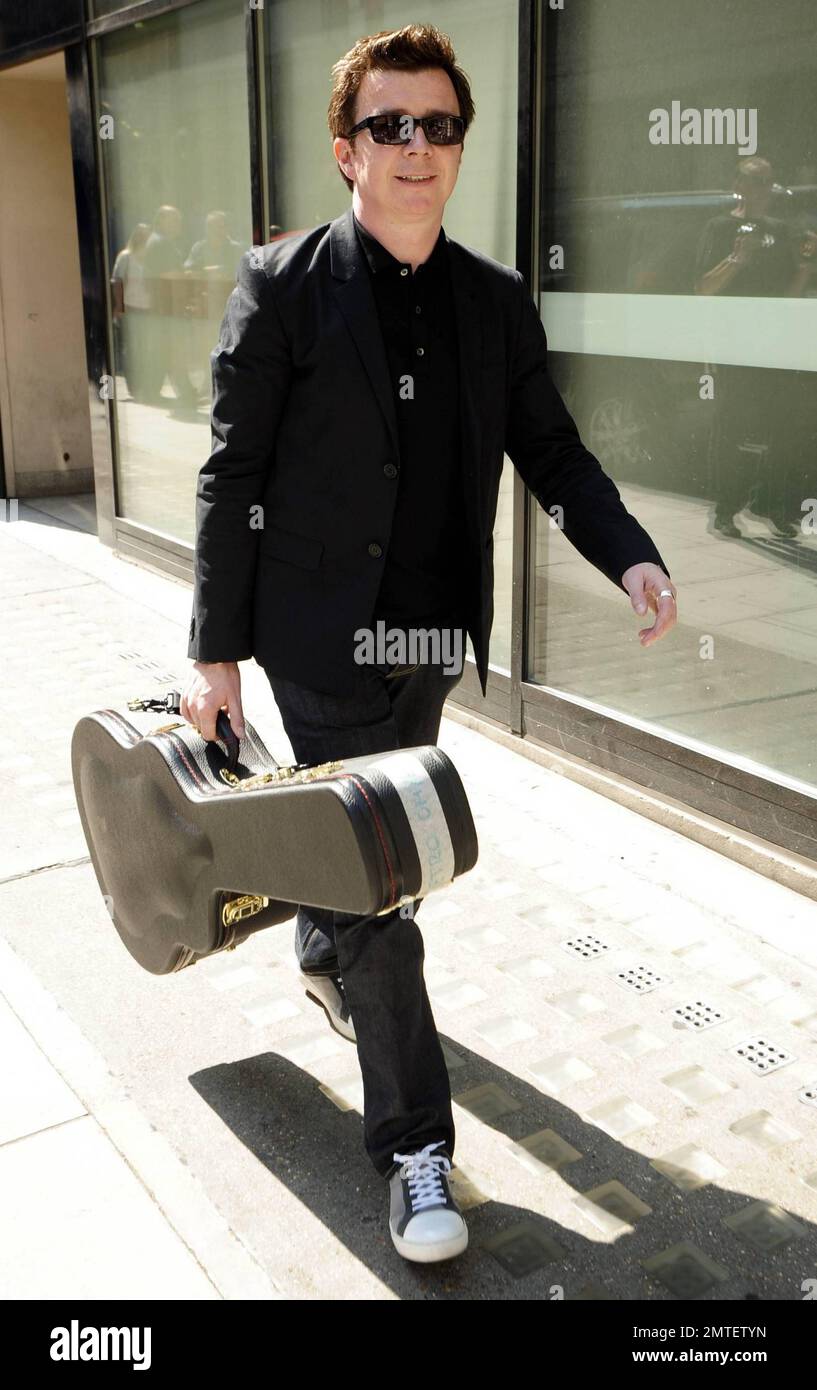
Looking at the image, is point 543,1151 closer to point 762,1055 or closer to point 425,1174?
point 425,1174

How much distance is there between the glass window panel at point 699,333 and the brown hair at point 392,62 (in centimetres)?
166

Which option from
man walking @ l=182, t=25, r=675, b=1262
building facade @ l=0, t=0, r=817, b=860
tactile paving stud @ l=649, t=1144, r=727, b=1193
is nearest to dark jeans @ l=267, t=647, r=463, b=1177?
man walking @ l=182, t=25, r=675, b=1262

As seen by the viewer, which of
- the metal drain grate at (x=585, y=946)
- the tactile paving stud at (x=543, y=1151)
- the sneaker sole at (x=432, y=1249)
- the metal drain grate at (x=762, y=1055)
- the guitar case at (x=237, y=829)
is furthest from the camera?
the metal drain grate at (x=585, y=946)

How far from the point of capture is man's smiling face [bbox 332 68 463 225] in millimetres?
2598

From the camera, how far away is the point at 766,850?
14.0 ft

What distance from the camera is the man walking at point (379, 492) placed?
8.71ft

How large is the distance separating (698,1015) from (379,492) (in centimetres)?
162

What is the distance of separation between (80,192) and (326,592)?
6.80m

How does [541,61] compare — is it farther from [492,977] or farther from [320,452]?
[492,977]

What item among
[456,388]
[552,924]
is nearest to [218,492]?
[456,388]

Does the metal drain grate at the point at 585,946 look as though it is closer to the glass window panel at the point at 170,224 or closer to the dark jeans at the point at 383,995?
the dark jeans at the point at 383,995

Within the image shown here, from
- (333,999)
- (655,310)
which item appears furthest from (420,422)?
(655,310)

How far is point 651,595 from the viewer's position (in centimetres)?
278

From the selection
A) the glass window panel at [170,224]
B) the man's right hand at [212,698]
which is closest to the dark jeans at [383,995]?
the man's right hand at [212,698]
